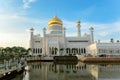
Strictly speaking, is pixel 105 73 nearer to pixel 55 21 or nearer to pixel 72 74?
pixel 72 74

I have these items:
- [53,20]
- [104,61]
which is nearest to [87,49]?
[53,20]

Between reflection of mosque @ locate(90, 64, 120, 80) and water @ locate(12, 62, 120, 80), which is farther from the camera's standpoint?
reflection of mosque @ locate(90, 64, 120, 80)

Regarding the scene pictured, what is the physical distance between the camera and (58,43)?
5819 cm

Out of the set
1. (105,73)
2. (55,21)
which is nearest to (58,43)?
(55,21)

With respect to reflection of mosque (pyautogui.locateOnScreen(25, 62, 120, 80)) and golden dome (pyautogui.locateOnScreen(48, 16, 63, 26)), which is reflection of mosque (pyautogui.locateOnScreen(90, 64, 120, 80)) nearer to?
reflection of mosque (pyautogui.locateOnScreen(25, 62, 120, 80))

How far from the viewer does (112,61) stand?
127 ft

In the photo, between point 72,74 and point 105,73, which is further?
point 105,73

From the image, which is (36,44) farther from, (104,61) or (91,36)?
(104,61)

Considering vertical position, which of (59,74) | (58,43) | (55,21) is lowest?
(59,74)

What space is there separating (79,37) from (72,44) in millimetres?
3321

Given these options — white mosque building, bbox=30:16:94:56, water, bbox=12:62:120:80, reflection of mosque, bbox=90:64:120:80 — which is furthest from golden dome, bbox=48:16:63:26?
reflection of mosque, bbox=90:64:120:80

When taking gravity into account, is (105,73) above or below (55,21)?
below

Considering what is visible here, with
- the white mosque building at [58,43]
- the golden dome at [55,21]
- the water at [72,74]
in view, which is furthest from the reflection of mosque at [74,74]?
the golden dome at [55,21]

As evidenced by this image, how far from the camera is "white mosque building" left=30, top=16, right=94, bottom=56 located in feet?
191
